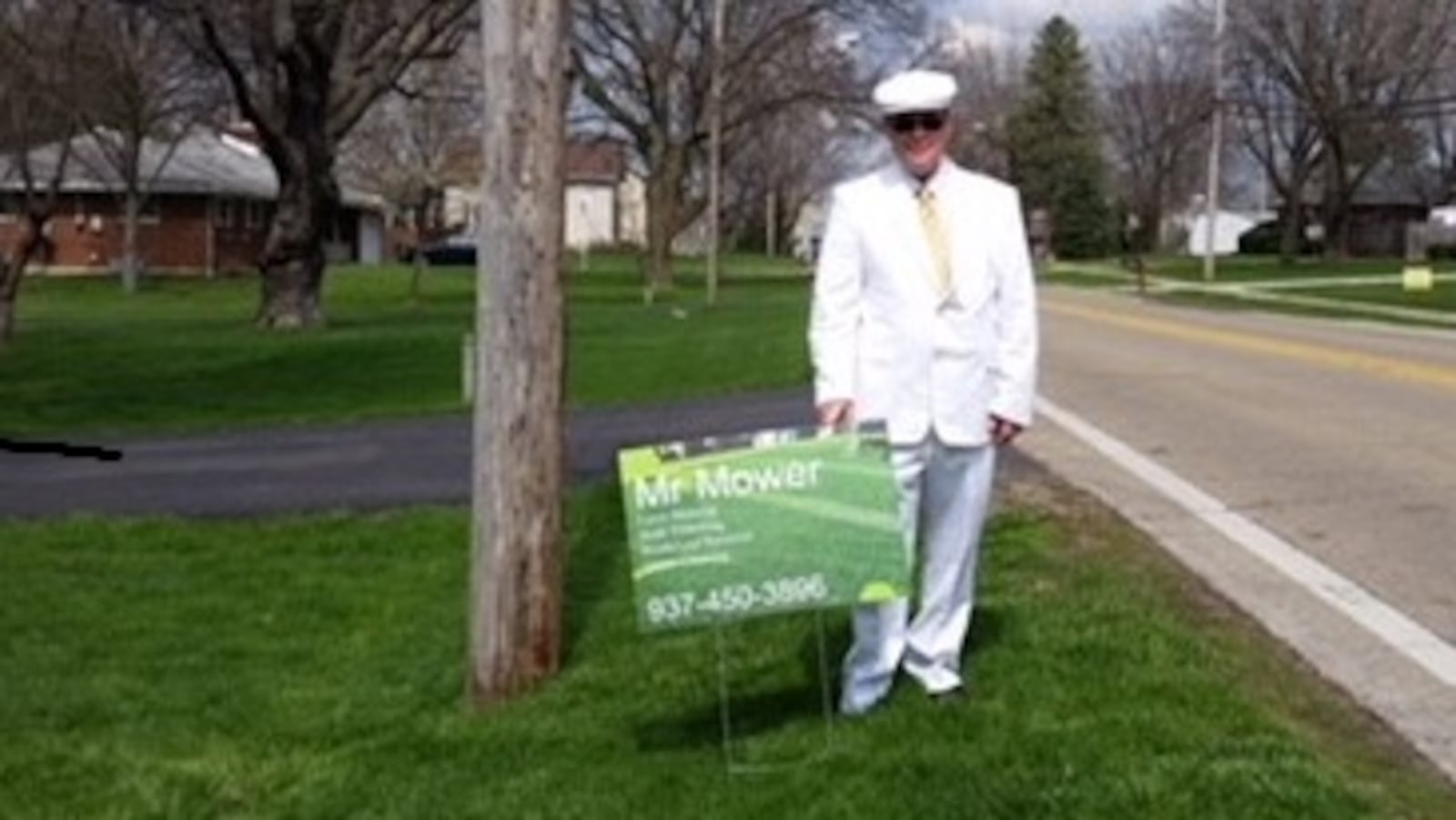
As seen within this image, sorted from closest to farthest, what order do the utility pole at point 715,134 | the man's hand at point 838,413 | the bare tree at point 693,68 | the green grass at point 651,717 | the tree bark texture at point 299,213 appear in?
the green grass at point 651,717 → the man's hand at point 838,413 → the tree bark texture at point 299,213 → the utility pole at point 715,134 → the bare tree at point 693,68

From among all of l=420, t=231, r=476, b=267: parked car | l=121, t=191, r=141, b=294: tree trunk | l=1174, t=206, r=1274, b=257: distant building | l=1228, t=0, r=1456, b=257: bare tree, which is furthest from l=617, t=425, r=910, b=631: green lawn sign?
l=1174, t=206, r=1274, b=257: distant building

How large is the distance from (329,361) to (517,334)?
24134 millimetres

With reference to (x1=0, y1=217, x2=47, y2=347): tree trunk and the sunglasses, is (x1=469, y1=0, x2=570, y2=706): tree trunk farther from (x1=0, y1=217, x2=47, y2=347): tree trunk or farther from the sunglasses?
(x1=0, y1=217, x2=47, y2=347): tree trunk

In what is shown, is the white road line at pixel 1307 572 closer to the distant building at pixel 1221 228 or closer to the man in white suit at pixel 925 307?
the man in white suit at pixel 925 307

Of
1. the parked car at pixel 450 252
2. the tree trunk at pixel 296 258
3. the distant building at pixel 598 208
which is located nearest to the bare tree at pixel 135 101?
the tree trunk at pixel 296 258

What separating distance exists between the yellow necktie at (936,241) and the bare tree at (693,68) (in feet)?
188

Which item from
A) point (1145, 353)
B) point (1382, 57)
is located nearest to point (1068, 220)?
point (1382, 57)

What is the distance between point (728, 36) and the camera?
218 feet

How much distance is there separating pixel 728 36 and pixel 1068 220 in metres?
49.5

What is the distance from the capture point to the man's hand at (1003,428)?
7008 millimetres

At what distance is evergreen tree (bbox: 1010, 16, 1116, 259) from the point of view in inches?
4437

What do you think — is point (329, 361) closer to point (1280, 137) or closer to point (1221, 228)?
point (1280, 137)

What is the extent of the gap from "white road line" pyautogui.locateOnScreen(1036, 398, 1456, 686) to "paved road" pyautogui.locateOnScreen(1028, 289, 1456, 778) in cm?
2

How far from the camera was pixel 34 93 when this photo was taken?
4341 cm
